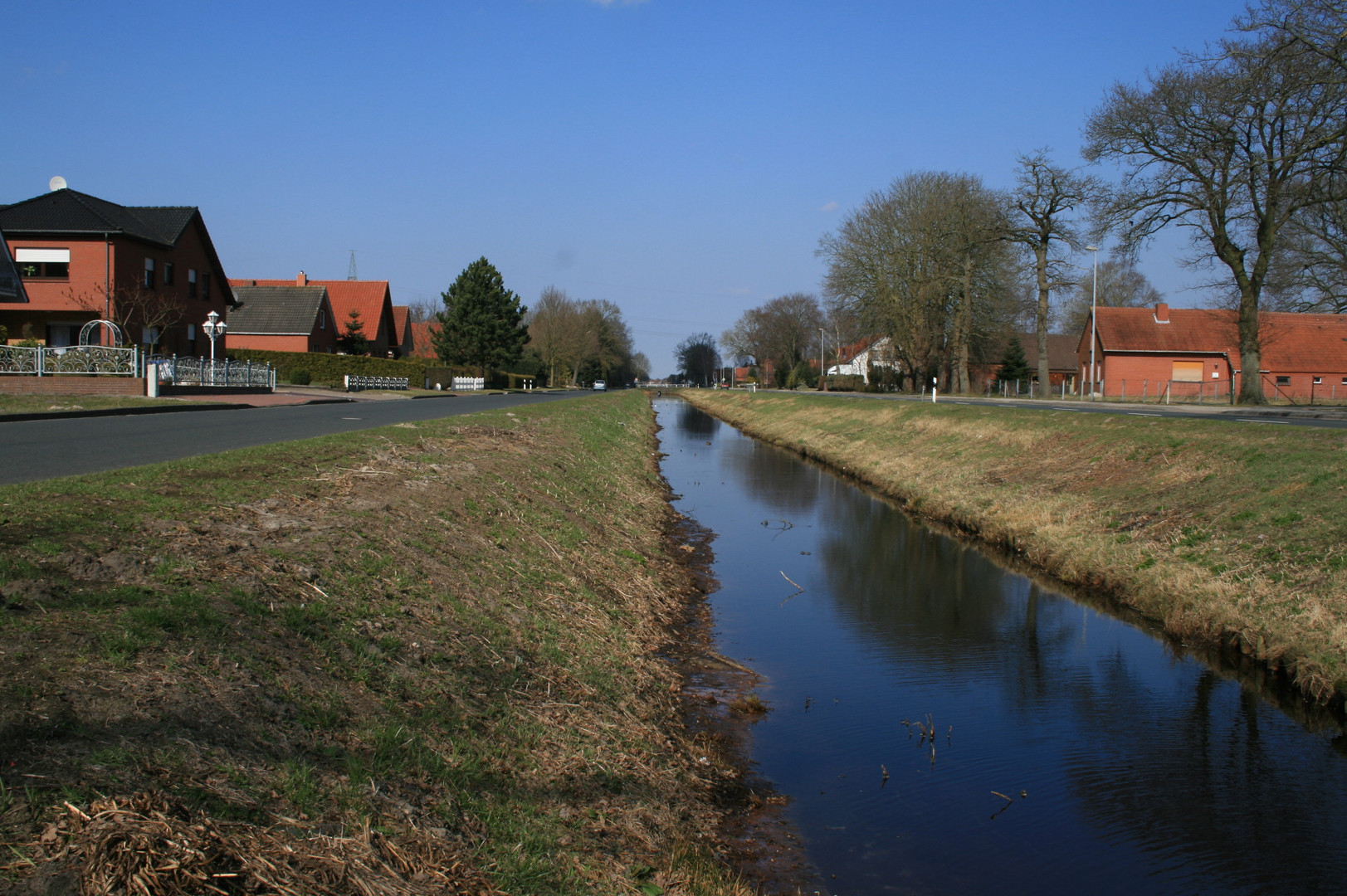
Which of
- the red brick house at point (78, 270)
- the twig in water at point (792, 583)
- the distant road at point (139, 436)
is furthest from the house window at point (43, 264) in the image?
the twig in water at point (792, 583)

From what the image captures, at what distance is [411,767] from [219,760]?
97 centimetres

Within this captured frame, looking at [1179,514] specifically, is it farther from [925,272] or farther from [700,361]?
[700,361]

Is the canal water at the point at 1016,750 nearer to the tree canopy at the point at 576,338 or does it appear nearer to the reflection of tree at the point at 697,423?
the reflection of tree at the point at 697,423

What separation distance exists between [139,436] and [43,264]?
102 feet

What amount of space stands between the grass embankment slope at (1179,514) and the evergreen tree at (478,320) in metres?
57.9

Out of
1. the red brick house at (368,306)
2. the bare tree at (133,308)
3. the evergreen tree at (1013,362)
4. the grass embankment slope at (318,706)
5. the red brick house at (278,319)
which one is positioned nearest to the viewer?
the grass embankment slope at (318,706)

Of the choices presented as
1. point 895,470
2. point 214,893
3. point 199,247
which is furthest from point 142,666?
point 199,247

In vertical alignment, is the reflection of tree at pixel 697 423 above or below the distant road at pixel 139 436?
below

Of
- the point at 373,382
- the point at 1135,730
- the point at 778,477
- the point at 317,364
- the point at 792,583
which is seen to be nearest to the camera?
the point at 1135,730

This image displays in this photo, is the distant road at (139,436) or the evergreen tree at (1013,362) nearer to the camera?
the distant road at (139,436)

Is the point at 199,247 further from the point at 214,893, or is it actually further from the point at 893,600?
the point at 214,893

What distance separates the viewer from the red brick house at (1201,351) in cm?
5859

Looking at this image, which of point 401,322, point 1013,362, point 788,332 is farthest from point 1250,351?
point 788,332

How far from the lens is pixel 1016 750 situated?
729 cm
